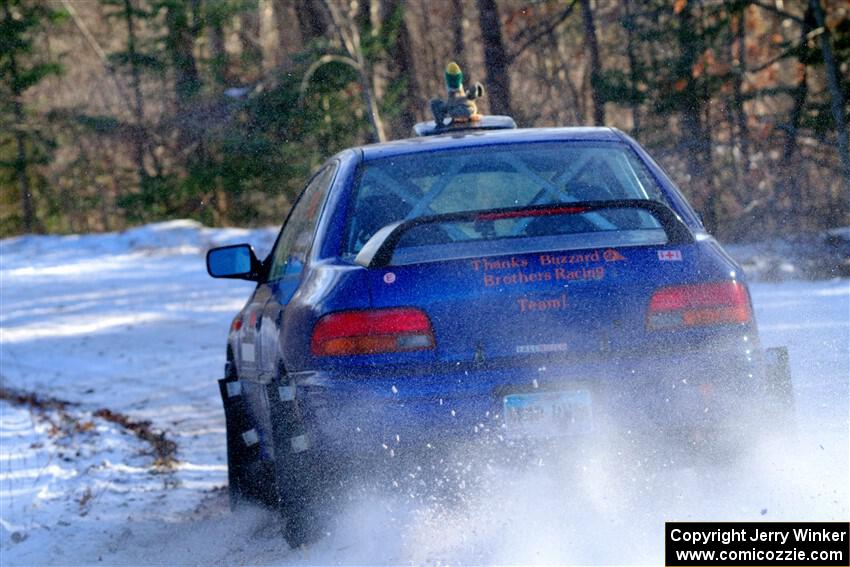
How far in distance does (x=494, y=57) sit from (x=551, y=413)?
69.2 ft

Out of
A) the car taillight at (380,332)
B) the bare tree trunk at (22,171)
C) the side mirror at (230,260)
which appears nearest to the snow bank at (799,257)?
the side mirror at (230,260)

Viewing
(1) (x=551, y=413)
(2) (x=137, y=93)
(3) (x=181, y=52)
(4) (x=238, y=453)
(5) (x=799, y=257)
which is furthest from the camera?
(2) (x=137, y=93)

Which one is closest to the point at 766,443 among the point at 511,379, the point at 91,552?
the point at 511,379

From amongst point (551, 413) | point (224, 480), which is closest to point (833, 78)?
point (224, 480)

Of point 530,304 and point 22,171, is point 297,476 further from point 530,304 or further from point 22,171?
point 22,171

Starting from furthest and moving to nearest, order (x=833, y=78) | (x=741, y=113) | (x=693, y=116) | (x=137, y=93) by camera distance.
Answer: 1. (x=137, y=93)
2. (x=741, y=113)
3. (x=693, y=116)
4. (x=833, y=78)

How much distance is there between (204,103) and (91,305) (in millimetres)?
12022

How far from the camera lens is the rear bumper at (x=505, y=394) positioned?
4621 millimetres

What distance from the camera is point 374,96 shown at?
29.6 m

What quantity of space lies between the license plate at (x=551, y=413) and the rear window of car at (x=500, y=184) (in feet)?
3.15

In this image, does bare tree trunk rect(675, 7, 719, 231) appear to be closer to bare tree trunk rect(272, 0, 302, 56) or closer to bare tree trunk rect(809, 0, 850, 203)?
bare tree trunk rect(809, 0, 850, 203)

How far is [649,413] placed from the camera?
15.3ft

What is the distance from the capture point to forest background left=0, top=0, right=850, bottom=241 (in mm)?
24906

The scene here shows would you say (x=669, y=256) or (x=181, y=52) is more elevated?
(x=181, y=52)
